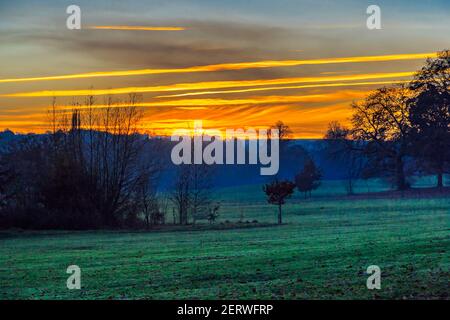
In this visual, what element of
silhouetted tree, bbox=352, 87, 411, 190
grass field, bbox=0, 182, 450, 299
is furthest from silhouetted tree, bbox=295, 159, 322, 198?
grass field, bbox=0, 182, 450, 299

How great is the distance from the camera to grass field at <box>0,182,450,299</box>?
1903 cm

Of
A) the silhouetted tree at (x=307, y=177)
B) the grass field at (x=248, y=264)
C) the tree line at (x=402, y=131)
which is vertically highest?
the tree line at (x=402, y=131)

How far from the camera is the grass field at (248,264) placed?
19.0 meters

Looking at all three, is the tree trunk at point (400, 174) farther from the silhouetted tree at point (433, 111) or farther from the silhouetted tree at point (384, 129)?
the silhouetted tree at point (433, 111)

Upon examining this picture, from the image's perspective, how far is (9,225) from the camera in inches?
2224

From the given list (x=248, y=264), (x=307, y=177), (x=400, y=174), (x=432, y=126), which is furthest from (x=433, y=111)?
(x=248, y=264)

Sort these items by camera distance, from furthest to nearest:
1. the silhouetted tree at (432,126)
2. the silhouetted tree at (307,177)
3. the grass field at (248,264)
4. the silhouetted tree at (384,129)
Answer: the silhouetted tree at (307,177) → the silhouetted tree at (384,129) → the silhouetted tree at (432,126) → the grass field at (248,264)

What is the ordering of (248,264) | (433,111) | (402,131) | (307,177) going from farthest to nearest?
(307,177), (402,131), (433,111), (248,264)

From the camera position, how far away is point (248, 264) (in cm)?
2625

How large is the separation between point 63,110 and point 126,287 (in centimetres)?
5429

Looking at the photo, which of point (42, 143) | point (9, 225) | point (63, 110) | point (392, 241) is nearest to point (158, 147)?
point (42, 143)

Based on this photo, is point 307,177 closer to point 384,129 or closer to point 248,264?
point 384,129

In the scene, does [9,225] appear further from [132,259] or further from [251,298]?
[251,298]

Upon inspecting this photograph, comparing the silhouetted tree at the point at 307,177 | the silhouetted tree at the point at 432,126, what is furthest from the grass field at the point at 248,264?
the silhouetted tree at the point at 307,177
